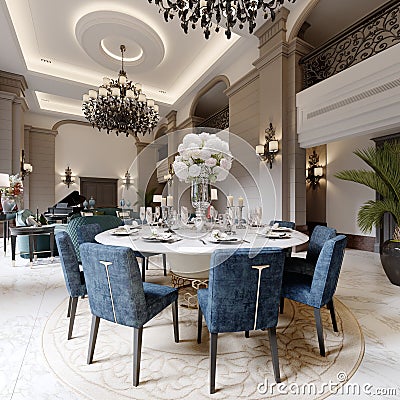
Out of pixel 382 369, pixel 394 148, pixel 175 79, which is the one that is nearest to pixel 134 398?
pixel 382 369

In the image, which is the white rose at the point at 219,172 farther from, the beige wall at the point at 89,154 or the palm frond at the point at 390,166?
the beige wall at the point at 89,154

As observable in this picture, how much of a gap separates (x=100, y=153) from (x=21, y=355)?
10.5 meters

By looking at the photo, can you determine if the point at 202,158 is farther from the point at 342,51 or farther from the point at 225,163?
the point at 342,51

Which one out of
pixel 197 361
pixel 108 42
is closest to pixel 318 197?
pixel 197 361

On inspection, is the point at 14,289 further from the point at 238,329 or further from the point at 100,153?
the point at 100,153

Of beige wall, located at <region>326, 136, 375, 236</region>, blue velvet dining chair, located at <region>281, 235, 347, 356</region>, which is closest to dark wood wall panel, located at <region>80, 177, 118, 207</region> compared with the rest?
beige wall, located at <region>326, 136, 375, 236</region>

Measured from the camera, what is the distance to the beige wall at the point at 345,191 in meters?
5.59

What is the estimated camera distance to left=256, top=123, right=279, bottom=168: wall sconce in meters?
5.18

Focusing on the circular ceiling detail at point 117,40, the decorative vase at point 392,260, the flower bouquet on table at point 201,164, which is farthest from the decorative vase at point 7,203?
the decorative vase at point 392,260

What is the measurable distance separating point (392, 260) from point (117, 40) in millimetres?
6659

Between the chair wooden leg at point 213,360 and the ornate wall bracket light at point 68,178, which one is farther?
the ornate wall bracket light at point 68,178

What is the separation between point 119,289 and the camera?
1.54 m

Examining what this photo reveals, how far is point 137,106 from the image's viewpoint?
6074mm

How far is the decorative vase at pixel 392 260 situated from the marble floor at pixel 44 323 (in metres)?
0.11
